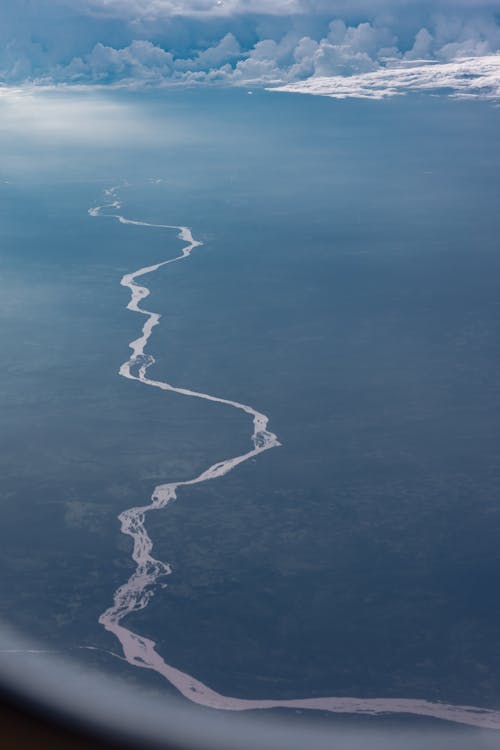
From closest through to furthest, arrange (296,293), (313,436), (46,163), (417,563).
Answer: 1. (417,563)
2. (313,436)
3. (296,293)
4. (46,163)

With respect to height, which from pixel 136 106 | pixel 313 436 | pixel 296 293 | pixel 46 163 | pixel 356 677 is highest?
pixel 136 106

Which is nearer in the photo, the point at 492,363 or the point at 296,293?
the point at 492,363

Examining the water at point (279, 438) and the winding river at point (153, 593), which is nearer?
the winding river at point (153, 593)

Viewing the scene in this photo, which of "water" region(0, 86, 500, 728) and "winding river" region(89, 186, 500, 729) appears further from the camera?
"water" region(0, 86, 500, 728)

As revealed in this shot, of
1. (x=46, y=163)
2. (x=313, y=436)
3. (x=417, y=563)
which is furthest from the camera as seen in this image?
(x=46, y=163)

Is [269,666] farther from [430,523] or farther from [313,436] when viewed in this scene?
[313,436]

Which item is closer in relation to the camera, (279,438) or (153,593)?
(153,593)

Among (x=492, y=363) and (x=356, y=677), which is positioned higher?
(x=492, y=363)

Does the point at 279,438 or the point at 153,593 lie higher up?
the point at 279,438

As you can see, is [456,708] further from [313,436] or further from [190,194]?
[190,194]

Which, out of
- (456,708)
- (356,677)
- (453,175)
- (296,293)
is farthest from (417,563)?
(453,175)
